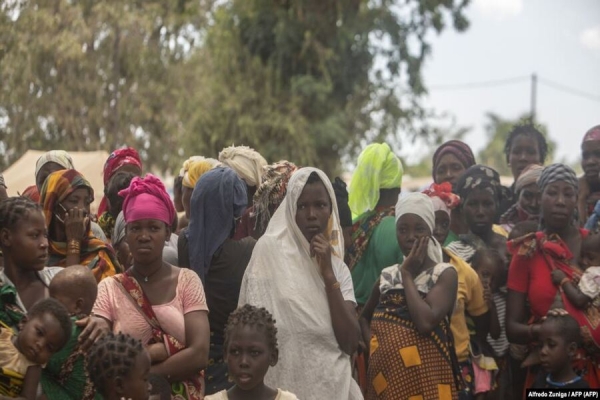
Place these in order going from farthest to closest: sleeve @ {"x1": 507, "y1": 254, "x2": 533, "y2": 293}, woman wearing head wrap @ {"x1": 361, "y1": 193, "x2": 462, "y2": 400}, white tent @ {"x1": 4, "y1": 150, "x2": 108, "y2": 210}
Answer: white tent @ {"x1": 4, "y1": 150, "x2": 108, "y2": 210} → sleeve @ {"x1": 507, "y1": 254, "x2": 533, "y2": 293} → woman wearing head wrap @ {"x1": 361, "y1": 193, "x2": 462, "y2": 400}

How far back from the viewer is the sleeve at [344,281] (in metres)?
5.89

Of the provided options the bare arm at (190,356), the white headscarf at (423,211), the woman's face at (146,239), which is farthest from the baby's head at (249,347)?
the white headscarf at (423,211)

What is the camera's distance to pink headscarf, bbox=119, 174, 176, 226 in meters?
5.35

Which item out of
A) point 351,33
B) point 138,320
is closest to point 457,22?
point 351,33

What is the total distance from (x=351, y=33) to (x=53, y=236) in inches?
768

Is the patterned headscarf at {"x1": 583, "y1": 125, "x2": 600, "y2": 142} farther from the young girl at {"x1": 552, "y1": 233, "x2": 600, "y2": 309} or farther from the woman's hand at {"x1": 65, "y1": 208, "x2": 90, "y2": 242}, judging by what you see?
the woman's hand at {"x1": 65, "y1": 208, "x2": 90, "y2": 242}

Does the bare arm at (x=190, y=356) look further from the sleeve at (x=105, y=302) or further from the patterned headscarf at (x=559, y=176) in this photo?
the patterned headscarf at (x=559, y=176)

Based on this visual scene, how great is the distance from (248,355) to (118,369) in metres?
0.78

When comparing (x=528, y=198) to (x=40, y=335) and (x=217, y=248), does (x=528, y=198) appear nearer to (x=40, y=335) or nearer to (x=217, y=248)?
(x=217, y=248)

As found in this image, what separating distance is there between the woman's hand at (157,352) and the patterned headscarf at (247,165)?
2.15m

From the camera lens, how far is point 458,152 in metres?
8.45

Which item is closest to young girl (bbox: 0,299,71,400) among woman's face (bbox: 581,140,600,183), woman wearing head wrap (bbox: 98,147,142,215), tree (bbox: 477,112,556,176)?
woman wearing head wrap (bbox: 98,147,142,215)

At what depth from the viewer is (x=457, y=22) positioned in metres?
25.8

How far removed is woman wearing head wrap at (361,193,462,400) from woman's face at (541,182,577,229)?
972 millimetres
